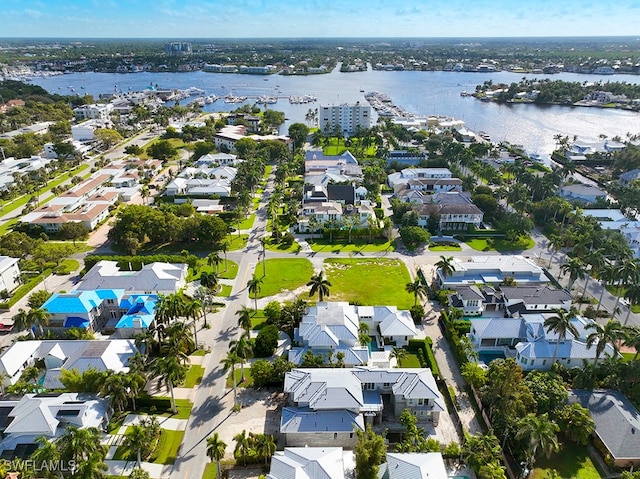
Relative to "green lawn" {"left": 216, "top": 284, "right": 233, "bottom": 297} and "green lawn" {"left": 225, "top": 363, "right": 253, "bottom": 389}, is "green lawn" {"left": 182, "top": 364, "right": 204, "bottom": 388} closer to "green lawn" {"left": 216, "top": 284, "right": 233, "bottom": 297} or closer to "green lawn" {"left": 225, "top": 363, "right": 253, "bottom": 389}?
"green lawn" {"left": 225, "top": 363, "right": 253, "bottom": 389}

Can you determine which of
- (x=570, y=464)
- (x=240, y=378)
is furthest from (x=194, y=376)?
(x=570, y=464)

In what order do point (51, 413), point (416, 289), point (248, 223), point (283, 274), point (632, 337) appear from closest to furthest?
point (51, 413) < point (632, 337) < point (416, 289) < point (283, 274) < point (248, 223)

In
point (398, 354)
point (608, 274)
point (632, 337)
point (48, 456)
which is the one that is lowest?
point (398, 354)

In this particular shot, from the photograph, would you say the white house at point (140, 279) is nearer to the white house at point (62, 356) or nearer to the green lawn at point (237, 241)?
the white house at point (62, 356)

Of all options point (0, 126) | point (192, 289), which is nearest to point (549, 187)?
point (192, 289)

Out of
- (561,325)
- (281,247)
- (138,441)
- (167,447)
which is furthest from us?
(281,247)

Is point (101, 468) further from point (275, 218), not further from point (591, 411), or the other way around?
point (275, 218)

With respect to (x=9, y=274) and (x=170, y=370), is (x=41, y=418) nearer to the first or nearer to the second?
(x=170, y=370)
